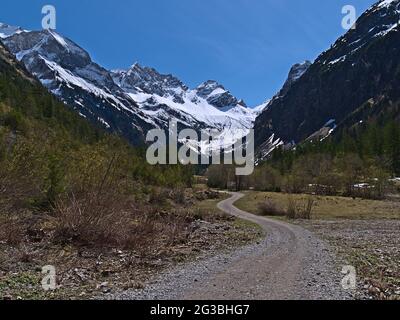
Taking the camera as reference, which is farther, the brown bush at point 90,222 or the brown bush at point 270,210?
the brown bush at point 270,210

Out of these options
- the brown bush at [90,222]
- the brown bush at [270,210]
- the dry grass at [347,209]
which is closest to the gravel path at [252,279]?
the brown bush at [90,222]

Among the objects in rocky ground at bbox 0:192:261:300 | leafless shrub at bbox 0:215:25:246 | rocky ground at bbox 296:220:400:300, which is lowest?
rocky ground at bbox 296:220:400:300

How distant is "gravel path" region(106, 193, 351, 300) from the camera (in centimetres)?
1160

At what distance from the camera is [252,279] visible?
13.7m

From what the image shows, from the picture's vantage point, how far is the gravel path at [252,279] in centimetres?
1160

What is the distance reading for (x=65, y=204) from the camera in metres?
19.8

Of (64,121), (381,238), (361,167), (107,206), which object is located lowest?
(381,238)

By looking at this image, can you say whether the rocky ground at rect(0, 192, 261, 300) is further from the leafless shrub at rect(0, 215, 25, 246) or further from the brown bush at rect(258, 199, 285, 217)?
the brown bush at rect(258, 199, 285, 217)

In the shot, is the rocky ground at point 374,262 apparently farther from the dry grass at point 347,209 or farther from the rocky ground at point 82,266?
the dry grass at point 347,209

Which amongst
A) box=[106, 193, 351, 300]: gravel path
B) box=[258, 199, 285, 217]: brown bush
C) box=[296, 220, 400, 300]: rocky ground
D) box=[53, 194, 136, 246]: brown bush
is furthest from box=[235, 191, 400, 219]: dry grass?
box=[53, 194, 136, 246]: brown bush

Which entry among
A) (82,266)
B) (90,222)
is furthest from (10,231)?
(82,266)
